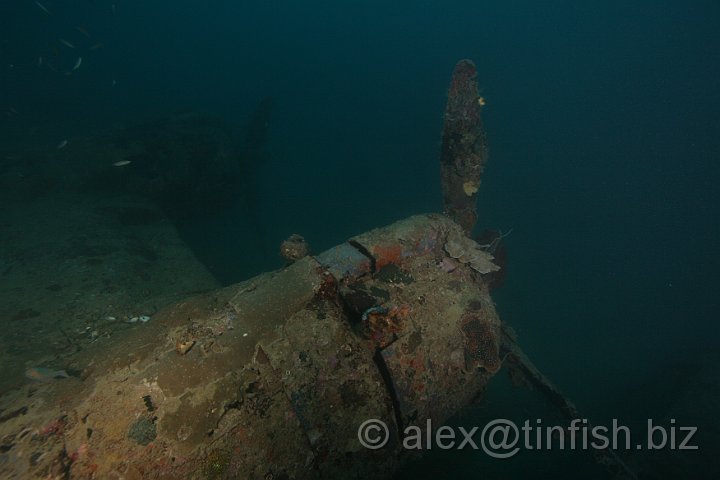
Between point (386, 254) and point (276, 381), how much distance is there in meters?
2.17

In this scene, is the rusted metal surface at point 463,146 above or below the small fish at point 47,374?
above

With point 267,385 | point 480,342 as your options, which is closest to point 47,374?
point 267,385

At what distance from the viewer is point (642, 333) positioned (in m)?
23.3

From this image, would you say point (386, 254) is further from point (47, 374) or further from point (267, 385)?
point (47, 374)

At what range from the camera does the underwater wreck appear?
2.41 metres

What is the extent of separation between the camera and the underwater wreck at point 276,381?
2410mm

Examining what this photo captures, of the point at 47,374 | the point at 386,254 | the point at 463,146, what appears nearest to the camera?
the point at 47,374

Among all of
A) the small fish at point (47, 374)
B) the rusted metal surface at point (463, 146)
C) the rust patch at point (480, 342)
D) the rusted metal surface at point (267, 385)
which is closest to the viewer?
the rusted metal surface at point (267, 385)

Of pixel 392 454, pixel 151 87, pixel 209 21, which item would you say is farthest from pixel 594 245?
pixel 209 21

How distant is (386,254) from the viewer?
440cm

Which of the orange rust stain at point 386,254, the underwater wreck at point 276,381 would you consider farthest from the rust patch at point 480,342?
the orange rust stain at point 386,254

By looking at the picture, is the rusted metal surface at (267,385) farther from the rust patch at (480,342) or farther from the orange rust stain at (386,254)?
the orange rust stain at (386,254)

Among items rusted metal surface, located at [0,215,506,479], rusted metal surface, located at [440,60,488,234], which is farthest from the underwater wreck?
rusted metal surface, located at [440,60,488,234]

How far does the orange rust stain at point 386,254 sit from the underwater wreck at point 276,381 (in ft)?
0.07
